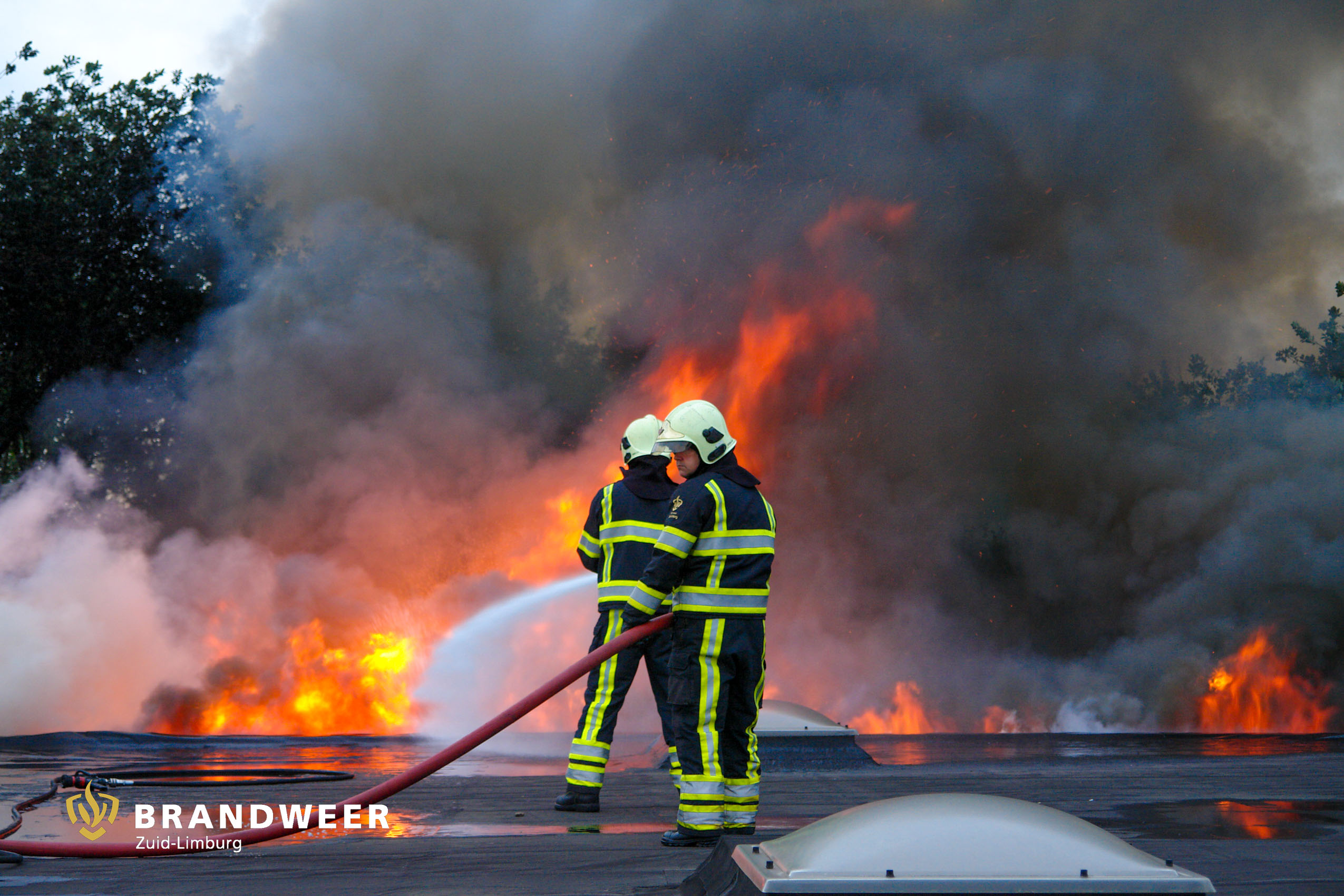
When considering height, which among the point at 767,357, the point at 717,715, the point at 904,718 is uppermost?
the point at 767,357

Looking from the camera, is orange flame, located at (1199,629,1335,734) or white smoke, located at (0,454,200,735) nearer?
white smoke, located at (0,454,200,735)

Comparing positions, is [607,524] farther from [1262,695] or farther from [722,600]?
[1262,695]

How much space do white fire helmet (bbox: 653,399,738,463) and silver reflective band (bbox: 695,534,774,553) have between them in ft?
1.14

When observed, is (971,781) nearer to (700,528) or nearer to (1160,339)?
(700,528)

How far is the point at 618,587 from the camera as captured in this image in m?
5.25

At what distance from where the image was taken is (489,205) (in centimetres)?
1591

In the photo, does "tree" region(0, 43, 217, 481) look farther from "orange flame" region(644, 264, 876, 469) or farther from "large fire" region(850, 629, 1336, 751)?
"large fire" region(850, 629, 1336, 751)

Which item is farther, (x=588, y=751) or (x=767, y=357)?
(x=767, y=357)

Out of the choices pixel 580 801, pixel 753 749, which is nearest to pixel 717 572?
pixel 753 749

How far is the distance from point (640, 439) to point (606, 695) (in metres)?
1.26

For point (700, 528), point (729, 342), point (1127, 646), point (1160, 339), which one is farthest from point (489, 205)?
point (700, 528)

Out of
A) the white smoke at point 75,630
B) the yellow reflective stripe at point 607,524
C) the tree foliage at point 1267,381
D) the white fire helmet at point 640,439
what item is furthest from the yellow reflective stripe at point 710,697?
the tree foliage at point 1267,381

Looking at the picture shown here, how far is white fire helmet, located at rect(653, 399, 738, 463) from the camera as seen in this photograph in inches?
174

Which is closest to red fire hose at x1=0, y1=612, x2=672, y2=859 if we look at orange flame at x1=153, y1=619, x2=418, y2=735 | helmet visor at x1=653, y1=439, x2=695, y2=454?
helmet visor at x1=653, y1=439, x2=695, y2=454
